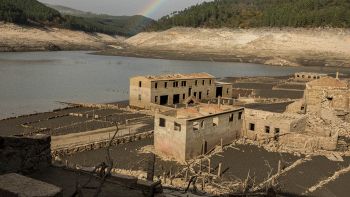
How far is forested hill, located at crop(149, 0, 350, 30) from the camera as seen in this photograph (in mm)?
144000

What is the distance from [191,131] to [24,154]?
54.9 feet

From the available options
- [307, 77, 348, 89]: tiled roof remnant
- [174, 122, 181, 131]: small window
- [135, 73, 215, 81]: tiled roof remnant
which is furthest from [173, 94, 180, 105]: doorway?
[174, 122, 181, 131]: small window

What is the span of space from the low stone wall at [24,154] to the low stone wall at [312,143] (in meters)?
21.0

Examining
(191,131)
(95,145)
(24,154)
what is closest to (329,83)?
(191,131)

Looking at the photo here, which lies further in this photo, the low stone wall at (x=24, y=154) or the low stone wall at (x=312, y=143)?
the low stone wall at (x=312, y=143)

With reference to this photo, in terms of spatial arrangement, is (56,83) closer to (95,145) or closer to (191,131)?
(95,145)

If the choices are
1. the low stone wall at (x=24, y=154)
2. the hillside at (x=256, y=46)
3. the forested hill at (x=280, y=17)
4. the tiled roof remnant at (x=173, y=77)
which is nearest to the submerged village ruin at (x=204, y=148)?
the low stone wall at (x=24, y=154)

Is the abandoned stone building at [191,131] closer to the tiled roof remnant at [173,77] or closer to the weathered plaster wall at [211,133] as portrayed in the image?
the weathered plaster wall at [211,133]

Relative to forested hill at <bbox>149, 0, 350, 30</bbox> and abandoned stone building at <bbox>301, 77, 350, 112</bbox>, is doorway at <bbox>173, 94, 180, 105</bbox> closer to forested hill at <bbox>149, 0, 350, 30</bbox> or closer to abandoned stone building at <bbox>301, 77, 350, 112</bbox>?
abandoned stone building at <bbox>301, 77, 350, 112</bbox>

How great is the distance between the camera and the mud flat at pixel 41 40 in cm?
14412

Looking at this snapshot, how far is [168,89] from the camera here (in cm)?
5078

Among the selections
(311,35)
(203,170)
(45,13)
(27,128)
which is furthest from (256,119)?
(45,13)

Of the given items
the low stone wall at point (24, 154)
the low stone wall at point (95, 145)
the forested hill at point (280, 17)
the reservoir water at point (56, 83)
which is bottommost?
the reservoir water at point (56, 83)

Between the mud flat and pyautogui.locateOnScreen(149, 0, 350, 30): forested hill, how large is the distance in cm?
3358
